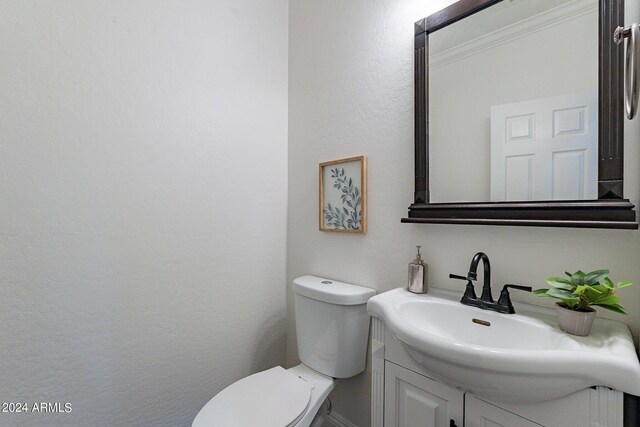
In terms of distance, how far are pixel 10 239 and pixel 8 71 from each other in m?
0.57

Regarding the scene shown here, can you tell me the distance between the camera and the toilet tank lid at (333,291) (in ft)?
3.91

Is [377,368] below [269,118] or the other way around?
below

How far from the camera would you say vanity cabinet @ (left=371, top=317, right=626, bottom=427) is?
584 mm

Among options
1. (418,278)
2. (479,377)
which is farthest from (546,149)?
(479,377)

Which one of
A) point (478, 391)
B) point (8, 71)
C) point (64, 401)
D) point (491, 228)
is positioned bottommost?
point (64, 401)

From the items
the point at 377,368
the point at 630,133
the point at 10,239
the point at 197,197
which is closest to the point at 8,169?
the point at 10,239

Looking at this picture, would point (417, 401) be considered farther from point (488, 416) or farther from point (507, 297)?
point (507, 297)

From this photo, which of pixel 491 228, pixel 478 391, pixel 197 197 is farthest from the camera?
pixel 197 197

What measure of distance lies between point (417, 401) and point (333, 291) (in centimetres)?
50

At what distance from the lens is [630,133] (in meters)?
0.73

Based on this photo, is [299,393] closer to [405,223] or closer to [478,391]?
[478,391]

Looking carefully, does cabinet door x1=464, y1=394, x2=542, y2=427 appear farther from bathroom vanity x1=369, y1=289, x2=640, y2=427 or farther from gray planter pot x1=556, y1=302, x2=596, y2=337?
gray planter pot x1=556, y1=302, x2=596, y2=337

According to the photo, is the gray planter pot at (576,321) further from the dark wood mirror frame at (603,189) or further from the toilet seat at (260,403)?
the toilet seat at (260,403)

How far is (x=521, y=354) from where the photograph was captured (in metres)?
0.59
